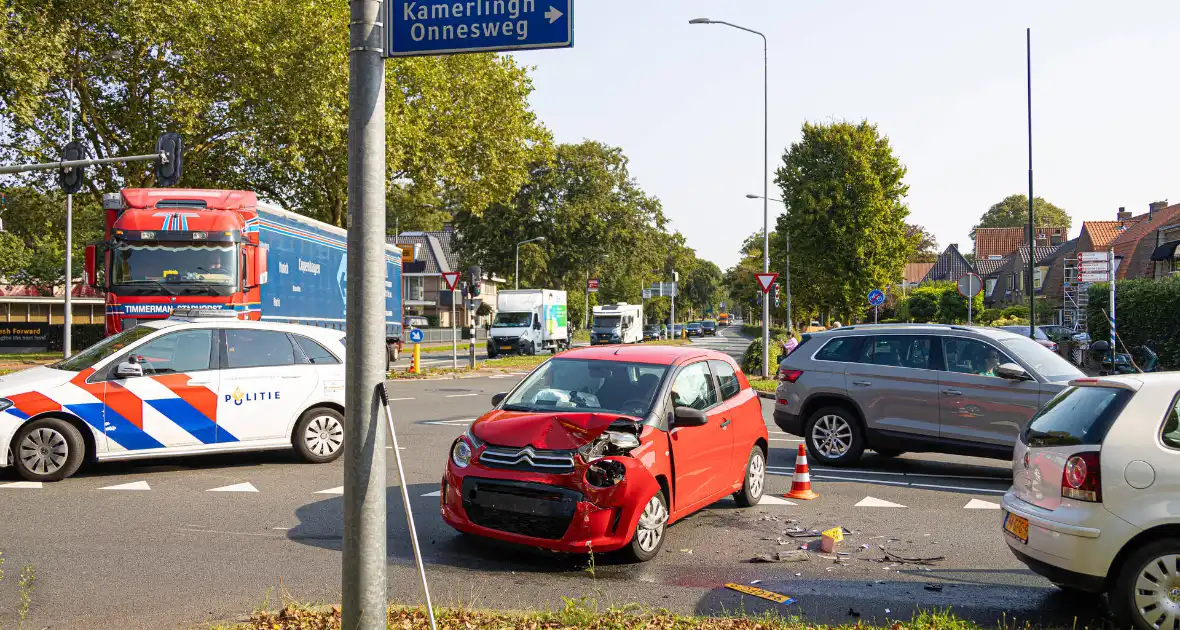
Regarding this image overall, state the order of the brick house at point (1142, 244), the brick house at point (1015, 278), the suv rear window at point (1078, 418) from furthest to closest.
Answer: the brick house at point (1015, 278) → the brick house at point (1142, 244) → the suv rear window at point (1078, 418)

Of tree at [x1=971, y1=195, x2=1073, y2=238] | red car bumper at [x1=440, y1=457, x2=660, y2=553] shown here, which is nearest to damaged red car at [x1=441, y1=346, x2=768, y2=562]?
red car bumper at [x1=440, y1=457, x2=660, y2=553]

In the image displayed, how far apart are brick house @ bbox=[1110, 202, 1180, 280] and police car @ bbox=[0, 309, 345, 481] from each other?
45.8 metres

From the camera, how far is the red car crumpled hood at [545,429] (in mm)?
6645

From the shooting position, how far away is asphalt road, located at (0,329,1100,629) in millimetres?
5719

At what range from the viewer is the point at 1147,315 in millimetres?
27609

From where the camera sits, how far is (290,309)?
2147cm

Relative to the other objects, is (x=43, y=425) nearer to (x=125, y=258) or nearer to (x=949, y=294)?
(x=125, y=258)

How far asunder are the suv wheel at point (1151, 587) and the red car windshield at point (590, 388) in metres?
3.33

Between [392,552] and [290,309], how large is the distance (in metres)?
15.6

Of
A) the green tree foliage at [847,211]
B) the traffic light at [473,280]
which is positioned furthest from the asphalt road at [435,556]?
the green tree foliage at [847,211]

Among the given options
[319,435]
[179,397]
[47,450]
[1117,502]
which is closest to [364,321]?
[1117,502]

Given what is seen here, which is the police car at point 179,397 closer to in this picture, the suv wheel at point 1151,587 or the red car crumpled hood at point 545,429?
the red car crumpled hood at point 545,429

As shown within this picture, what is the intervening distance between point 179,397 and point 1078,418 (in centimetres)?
835

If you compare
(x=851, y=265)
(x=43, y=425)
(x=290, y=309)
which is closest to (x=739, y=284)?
(x=851, y=265)
